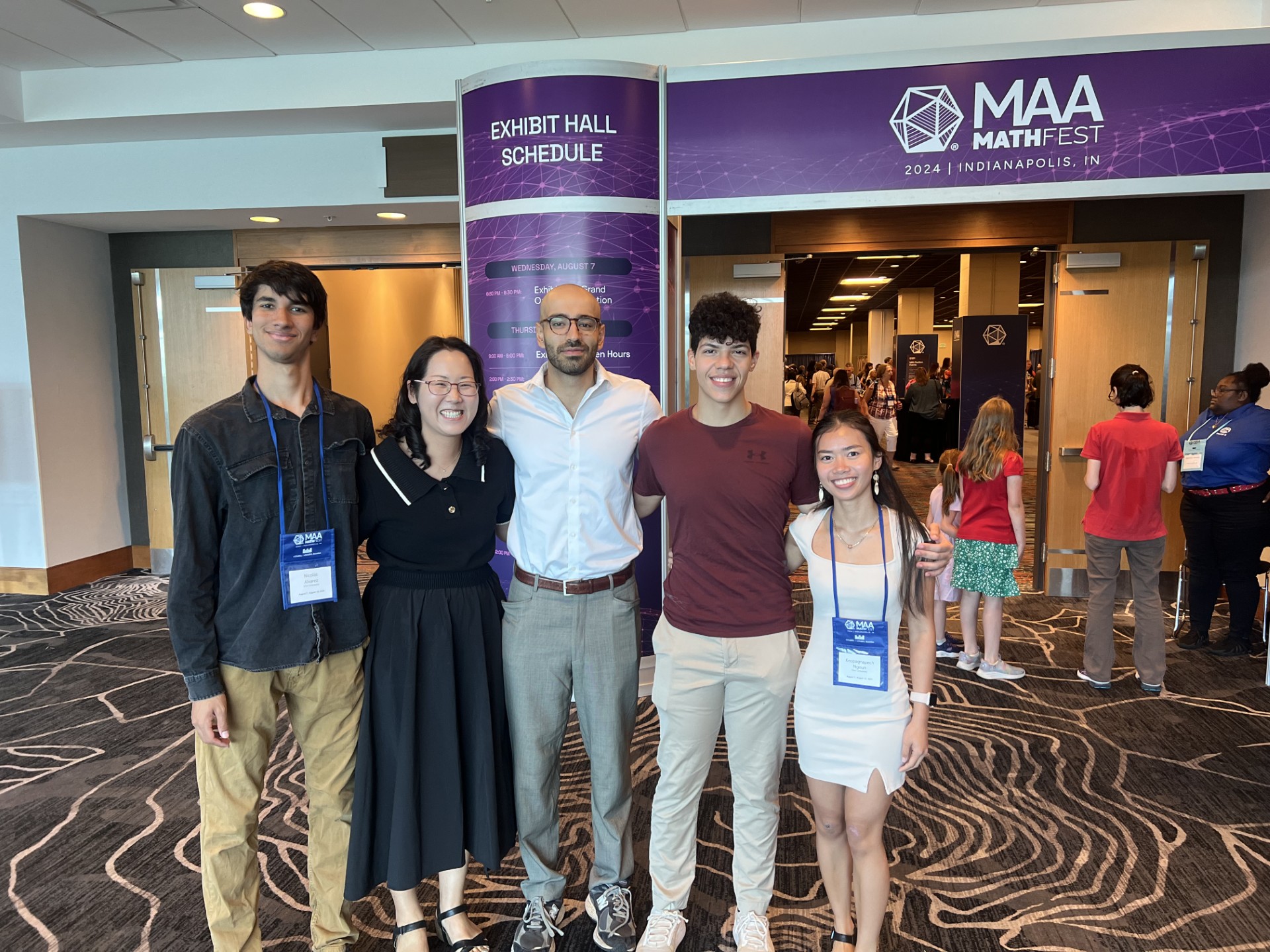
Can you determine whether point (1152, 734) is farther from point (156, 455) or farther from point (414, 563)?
point (156, 455)

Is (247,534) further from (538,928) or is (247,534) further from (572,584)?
(538,928)

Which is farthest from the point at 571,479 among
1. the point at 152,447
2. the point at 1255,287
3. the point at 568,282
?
the point at 152,447

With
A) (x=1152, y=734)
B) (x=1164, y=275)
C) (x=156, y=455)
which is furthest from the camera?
(x=156, y=455)

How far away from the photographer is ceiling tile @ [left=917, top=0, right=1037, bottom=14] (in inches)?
170

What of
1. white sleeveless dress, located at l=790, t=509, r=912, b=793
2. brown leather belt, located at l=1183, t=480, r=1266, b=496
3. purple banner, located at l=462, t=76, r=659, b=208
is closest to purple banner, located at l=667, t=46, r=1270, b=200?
purple banner, located at l=462, t=76, r=659, b=208

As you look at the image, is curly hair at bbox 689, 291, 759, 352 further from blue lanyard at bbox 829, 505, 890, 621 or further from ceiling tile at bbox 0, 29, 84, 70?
ceiling tile at bbox 0, 29, 84, 70

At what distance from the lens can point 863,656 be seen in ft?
6.43

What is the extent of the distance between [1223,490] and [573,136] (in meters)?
4.00

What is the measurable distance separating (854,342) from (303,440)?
2922cm

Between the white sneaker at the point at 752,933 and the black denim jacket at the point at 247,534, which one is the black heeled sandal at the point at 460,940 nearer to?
the white sneaker at the point at 752,933

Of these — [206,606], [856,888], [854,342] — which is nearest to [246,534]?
[206,606]

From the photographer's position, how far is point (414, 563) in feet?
7.09

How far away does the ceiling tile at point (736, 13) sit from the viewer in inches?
169

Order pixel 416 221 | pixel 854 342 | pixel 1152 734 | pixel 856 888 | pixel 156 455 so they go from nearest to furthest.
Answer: pixel 856 888 → pixel 1152 734 → pixel 416 221 → pixel 156 455 → pixel 854 342
